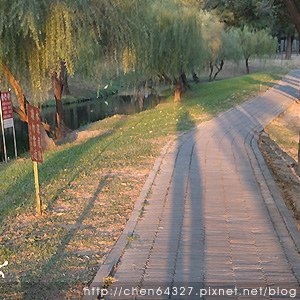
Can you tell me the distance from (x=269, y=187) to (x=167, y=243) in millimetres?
2808

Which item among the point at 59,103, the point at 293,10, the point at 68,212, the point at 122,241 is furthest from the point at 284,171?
the point at 59,103

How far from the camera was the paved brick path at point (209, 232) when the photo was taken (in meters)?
4.34

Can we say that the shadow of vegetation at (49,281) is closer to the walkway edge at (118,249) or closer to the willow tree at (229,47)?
the walkway edge at (118,249)

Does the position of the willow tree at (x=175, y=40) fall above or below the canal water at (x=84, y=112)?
above

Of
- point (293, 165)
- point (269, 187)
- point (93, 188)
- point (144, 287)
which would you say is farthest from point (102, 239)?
point (293, 165)

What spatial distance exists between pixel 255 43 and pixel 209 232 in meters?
40.6

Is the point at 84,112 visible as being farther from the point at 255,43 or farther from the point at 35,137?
the point at 35,137

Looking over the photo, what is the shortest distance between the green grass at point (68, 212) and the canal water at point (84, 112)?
1006cm

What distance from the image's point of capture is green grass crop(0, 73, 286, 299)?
4.47m

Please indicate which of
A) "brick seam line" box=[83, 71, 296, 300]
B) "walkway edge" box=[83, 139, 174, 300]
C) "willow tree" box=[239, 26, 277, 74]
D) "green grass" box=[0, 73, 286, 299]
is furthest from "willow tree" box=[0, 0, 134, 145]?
"willow tree" box=[239, 26, 277, 74]

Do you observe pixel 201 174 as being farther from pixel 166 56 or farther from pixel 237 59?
pixel 237 59

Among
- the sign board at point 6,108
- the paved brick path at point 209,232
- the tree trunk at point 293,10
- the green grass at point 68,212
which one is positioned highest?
the tree trunk at point 293,10

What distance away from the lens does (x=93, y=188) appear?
7.50 m

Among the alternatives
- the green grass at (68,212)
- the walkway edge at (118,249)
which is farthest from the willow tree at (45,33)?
the walkway edge at (118,249)
